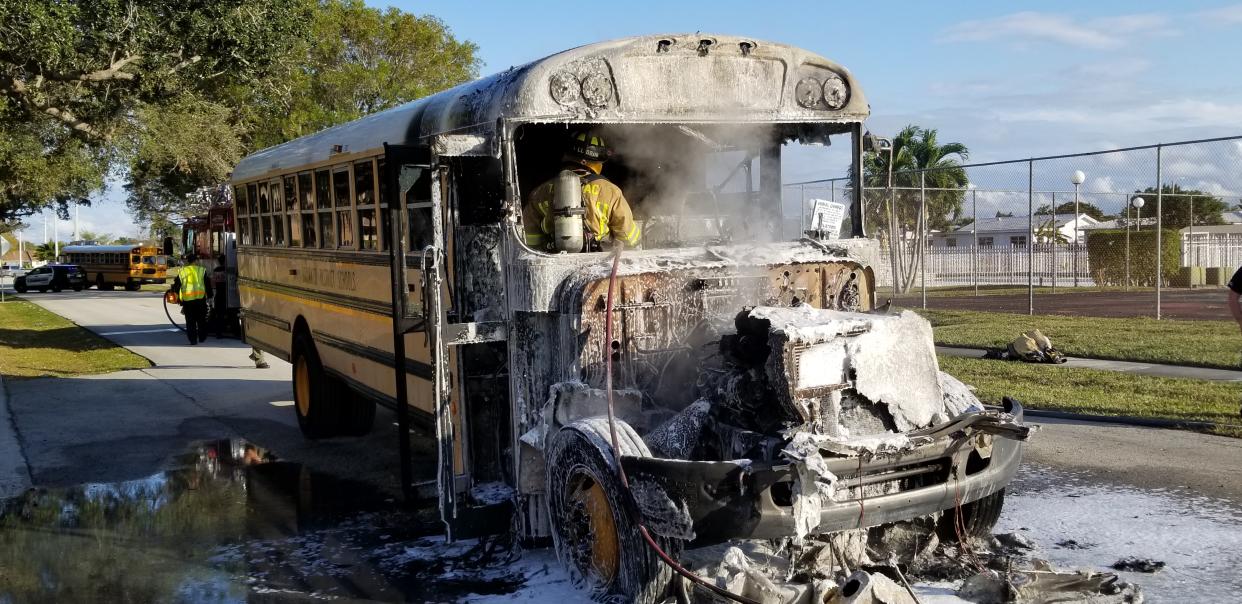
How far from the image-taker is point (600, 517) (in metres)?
4.73

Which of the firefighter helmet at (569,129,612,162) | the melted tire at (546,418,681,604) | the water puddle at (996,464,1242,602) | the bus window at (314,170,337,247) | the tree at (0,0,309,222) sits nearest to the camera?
the melted tire at (546,418,681,604)

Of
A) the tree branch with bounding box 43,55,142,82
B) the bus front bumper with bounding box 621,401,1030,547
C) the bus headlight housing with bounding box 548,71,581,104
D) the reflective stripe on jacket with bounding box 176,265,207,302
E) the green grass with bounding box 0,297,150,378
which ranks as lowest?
the green grass with bounding box 0,297,150,378

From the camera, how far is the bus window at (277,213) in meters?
9.63

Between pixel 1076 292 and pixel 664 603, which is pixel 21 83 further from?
pixel 1076 292

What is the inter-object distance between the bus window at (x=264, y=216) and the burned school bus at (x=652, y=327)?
2706 mm

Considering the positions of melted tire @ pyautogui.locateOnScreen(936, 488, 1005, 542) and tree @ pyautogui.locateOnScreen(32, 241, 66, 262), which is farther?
tree @ pyautogui.locateOnScreen(32, 241, 66, 262)

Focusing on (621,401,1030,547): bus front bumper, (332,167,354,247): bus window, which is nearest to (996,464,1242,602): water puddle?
(621,401,1030,547): bus front bumper

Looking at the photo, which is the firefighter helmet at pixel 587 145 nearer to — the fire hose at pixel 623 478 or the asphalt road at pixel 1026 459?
the fire hose at pixel 623 478

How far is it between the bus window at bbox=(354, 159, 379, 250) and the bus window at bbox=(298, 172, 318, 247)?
1.29m

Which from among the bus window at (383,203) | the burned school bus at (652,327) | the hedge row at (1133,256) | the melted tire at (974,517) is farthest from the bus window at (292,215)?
the hedge row at (1133,256)

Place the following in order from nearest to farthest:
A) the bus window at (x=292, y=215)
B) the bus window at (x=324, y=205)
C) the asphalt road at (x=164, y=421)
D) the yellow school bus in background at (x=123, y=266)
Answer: the bus window at (x=324, y=205)
the asphalt road at (x=164, y=421)
the bus window at (x=292, y=215)
the yellow school bus in background at (x=123, y=266)

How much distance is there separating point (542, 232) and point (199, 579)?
270cm

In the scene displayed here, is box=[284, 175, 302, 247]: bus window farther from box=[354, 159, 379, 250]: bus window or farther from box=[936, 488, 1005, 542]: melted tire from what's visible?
box=[936, 488, 1005, 542]: melted tire

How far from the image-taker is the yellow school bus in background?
4862 centimetres
